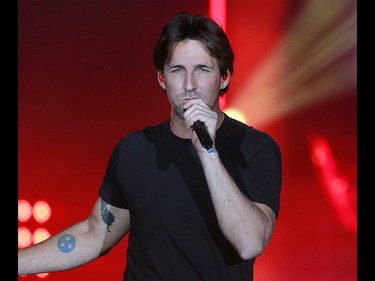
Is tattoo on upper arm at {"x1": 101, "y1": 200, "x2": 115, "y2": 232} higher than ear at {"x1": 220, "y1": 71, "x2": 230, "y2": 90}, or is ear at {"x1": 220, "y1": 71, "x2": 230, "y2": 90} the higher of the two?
ear at {"x1": 220, "y1": 71, "x2": 230, "y2": 90}

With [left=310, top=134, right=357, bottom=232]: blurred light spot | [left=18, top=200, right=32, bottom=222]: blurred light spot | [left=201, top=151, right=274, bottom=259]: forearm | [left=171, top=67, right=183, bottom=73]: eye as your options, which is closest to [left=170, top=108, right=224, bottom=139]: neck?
[left=171, top=67, right=183, bottom=73]: eye

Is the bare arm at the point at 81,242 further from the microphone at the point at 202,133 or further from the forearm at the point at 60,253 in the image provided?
the microphone at the point at 202,133

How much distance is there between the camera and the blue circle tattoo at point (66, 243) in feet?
6.83

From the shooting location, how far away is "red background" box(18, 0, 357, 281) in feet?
9.26

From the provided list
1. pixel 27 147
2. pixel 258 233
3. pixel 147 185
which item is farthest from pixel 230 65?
pixel 27 147

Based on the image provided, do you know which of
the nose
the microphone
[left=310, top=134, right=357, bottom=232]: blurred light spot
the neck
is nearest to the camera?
the microphone

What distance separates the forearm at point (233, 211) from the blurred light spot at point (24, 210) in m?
1.36

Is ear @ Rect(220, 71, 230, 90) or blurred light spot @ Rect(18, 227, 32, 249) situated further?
blurred light spot @ Rect(18, 227, 32, 249)

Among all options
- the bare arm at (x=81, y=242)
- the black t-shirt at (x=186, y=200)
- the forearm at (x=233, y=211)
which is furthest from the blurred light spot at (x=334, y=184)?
the forearm at (x=233, y=211)

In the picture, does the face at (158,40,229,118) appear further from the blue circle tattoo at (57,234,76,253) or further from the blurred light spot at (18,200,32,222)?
the blurred light spot at (18,200,32,222)

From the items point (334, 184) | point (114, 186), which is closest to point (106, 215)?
point (114, 186)

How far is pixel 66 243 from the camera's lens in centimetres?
209

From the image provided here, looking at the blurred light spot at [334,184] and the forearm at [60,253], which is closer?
the forearm at [60,253]

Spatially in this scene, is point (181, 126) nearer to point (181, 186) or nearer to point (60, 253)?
point (181, 186)
